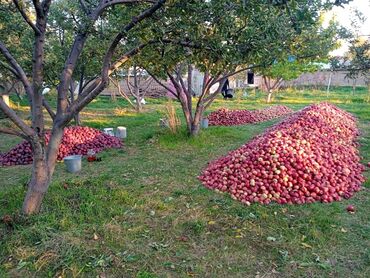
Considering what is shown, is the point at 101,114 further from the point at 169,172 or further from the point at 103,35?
the point at 103,35

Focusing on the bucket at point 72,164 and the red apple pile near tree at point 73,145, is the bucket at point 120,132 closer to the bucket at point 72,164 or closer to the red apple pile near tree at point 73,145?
the red apple pile near tree at point 73,145

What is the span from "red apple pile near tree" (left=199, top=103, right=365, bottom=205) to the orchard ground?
0.56 feet

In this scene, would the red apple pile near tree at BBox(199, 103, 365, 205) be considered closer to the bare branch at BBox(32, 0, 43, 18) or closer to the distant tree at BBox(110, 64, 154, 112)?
the bare branch at BBox(32, 0, 43, 18)

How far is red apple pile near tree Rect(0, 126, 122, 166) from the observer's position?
6.84 meters

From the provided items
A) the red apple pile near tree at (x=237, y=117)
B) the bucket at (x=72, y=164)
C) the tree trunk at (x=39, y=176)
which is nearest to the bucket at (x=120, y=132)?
the bucket at (x=72, y=164)

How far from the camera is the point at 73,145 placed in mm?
7434

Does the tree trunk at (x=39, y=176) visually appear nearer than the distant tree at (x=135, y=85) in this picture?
Yes

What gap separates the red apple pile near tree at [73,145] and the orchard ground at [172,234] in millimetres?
1740

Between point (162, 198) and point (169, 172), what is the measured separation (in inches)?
48.3

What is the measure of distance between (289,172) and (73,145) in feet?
16.0

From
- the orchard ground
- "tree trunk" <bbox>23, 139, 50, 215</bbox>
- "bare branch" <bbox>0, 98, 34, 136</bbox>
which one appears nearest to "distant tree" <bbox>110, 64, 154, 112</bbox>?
the orchard ground

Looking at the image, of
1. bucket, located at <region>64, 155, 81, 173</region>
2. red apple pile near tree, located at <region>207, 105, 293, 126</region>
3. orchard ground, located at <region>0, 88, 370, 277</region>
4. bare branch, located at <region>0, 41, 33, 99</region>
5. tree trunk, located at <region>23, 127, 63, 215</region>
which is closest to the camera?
orchard ground, located at <region>0, 88, 370, 277</region>

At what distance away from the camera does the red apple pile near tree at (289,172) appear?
435 cm

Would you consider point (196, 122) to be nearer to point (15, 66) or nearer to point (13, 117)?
point (15, 66)
